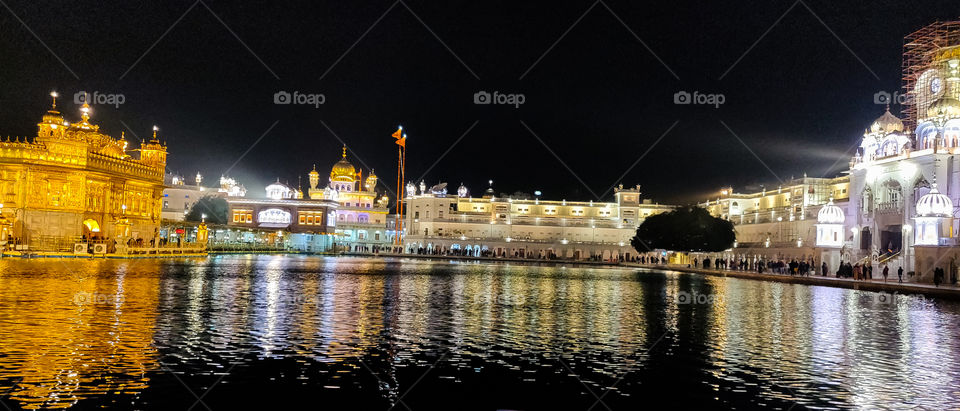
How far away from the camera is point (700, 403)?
999cm

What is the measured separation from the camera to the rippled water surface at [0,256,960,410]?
991cm

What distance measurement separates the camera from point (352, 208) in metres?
119

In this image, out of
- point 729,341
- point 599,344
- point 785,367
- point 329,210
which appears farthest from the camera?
point 329,210

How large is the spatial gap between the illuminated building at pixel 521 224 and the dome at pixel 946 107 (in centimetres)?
6077

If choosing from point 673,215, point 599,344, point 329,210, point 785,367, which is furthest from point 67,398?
point 329,210

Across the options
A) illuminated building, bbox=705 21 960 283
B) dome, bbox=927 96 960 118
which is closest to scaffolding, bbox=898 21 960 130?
illuminated building, bbox=705 21 960 283

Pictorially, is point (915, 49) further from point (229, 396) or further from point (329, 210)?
point (329, 210)

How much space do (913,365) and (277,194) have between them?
10378 centimetres

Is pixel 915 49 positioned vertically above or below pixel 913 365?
above

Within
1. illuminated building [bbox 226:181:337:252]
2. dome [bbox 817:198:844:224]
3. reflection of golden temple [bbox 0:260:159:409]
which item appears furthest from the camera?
illuminated building [bbox 226:181:337:252]

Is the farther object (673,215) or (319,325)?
(673,215)

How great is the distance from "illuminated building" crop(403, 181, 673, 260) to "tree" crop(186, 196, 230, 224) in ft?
83.9

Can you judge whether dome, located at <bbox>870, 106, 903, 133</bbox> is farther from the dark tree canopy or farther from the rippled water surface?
the rippled water surface

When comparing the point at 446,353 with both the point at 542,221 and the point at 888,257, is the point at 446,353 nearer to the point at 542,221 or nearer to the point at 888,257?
the point at 888,257
